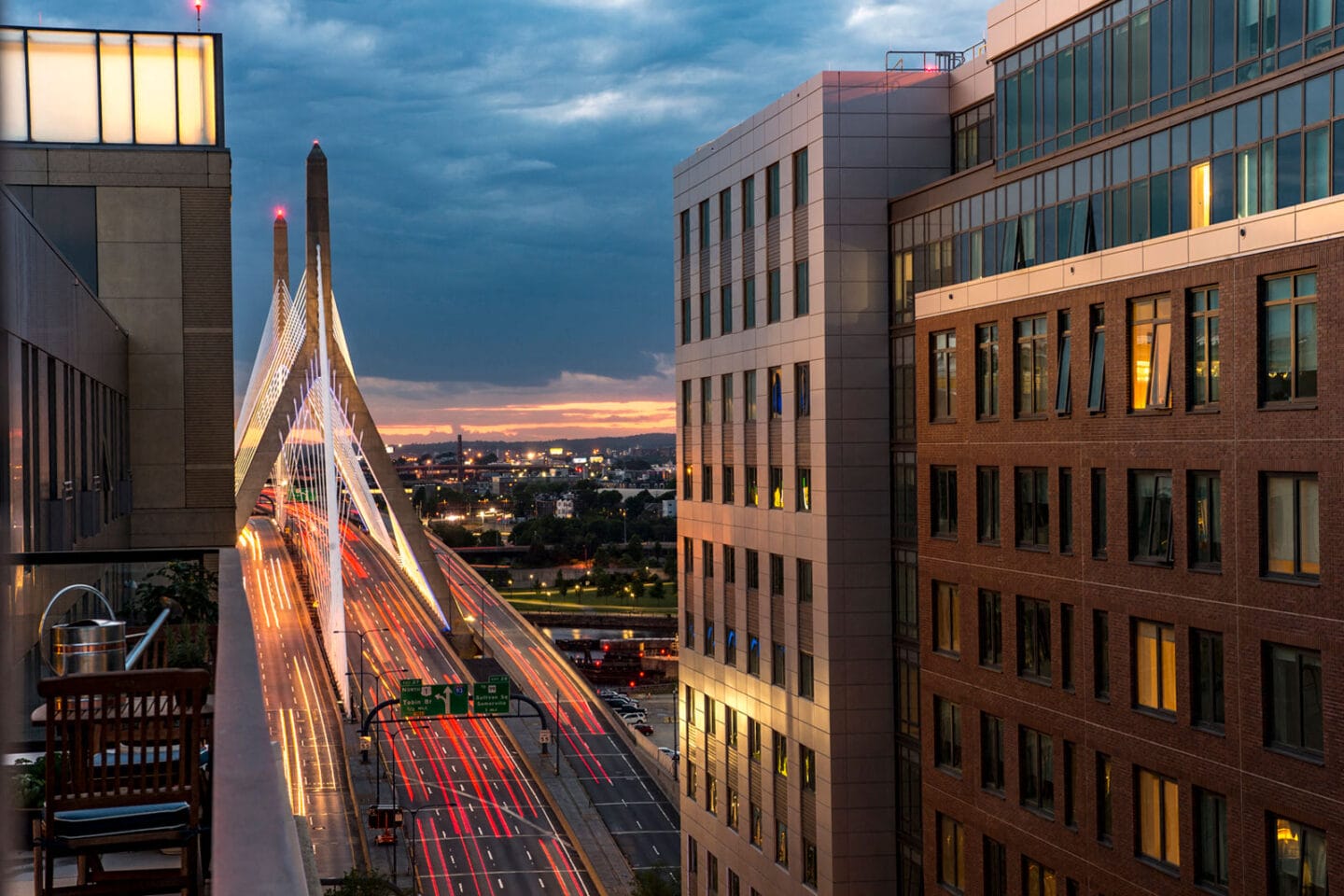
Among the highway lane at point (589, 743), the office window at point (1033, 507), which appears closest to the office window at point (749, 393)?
the office window at point (1033, 507)

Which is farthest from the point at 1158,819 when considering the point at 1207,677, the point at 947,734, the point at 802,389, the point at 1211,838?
the point at 802,389

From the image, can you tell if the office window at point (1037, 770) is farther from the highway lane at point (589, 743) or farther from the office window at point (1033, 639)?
the highway lane at point (589, 743)

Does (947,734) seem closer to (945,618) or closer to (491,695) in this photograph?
(945,618)

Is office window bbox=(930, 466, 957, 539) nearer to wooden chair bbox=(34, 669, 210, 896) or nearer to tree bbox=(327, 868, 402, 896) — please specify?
tree bbox=(327, 868, 402, 896)

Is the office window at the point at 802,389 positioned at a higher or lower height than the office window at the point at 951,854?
higher

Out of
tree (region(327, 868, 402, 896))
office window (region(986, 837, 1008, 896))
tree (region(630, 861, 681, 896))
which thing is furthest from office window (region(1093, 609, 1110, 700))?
tree (region(630, 861, 681, 896))
